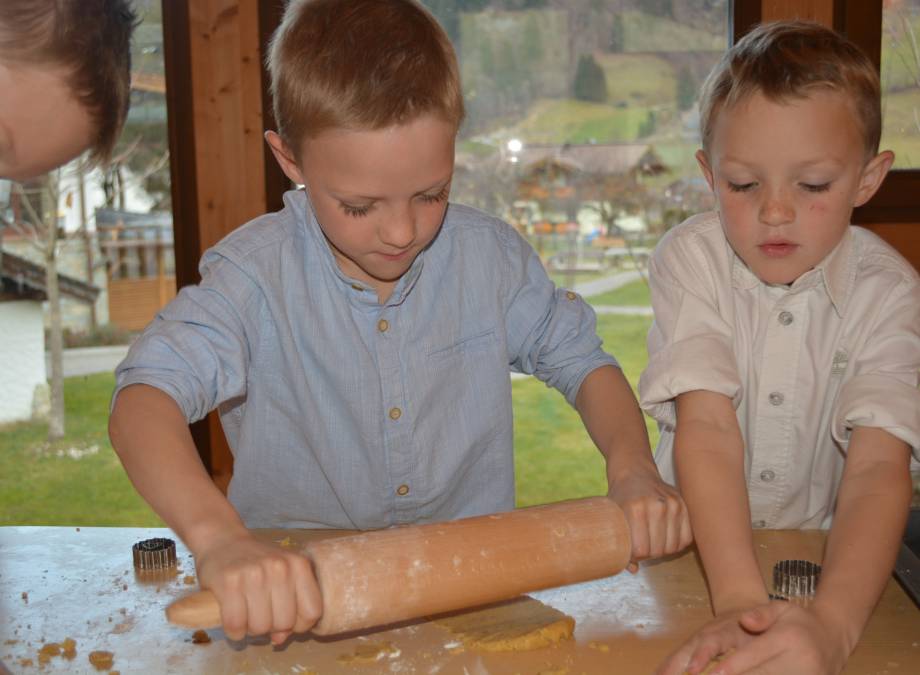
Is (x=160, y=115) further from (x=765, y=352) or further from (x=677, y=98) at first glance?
(x=765, y=352)

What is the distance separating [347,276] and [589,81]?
2.19 m

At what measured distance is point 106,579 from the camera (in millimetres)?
1237

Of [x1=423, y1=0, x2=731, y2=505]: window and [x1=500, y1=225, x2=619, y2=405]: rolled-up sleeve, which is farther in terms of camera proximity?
[x1=423, y1=0, x2=731, y2=505]: window

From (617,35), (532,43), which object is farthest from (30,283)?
(617,35)

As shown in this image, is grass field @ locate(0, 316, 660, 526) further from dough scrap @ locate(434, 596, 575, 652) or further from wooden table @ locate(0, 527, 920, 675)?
dough scrap @ locate(434, 596, 575, 652)

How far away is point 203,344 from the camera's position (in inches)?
51.4

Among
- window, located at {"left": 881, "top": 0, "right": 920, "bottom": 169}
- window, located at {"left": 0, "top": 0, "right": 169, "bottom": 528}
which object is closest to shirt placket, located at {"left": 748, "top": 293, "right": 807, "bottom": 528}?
window, located at {"left": 881, "top": 0, "right": 920, "bottom": 169}

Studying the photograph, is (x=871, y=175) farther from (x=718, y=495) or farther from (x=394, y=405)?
(x=394, y=405)

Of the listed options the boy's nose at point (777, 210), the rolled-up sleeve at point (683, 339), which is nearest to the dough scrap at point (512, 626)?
the rolled-up sleeve at point (683, 339)

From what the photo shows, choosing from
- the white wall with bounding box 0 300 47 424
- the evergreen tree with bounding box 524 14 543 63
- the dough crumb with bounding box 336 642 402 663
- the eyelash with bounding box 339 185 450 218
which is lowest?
the white wall with bounding box 0 300 47 424

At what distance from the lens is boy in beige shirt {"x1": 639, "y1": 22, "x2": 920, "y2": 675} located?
1.17m

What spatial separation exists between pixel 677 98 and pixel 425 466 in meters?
2.29

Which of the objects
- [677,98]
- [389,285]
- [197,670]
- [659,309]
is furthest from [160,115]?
[197,670]

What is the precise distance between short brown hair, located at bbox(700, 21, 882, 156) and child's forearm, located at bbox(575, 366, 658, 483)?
38cm
